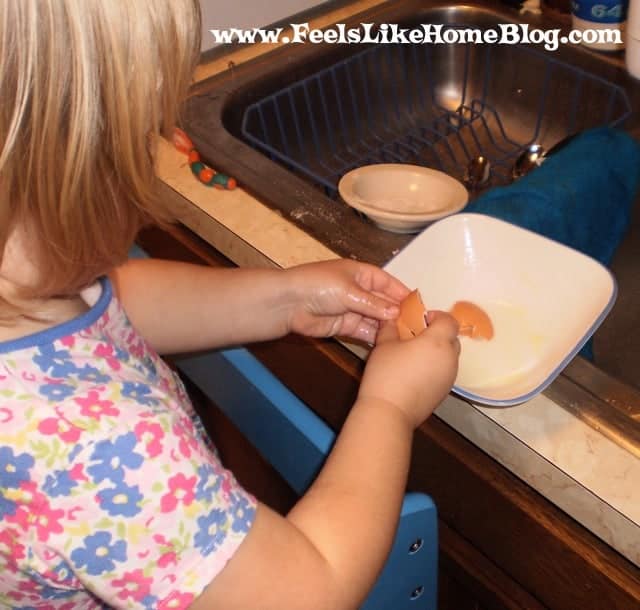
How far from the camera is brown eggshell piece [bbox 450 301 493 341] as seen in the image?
2.41 feet

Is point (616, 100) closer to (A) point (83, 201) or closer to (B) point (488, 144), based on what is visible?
(B) point (488, 144)

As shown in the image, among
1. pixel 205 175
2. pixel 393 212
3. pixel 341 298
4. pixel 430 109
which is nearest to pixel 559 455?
pixel 341 298

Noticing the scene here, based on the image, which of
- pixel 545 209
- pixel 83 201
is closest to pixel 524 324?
pixel 545 209

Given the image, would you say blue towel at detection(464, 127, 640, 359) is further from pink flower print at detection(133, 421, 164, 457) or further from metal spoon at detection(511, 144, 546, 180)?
pink flower print at detection(133, 421, 164, 457)

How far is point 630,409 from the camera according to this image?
64cm

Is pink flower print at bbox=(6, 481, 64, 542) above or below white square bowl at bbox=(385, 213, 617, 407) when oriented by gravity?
below

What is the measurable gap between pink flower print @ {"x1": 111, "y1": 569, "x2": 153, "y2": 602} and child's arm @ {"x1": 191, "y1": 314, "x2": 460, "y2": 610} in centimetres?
3

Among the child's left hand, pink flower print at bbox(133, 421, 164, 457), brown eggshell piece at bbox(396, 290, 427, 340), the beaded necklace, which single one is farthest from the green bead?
pink flower print at bbox(133, 421, 164, 457)

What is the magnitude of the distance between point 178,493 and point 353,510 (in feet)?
0.44

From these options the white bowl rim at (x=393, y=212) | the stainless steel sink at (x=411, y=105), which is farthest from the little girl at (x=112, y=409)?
the stainless steel sink at (x=411, y=105)

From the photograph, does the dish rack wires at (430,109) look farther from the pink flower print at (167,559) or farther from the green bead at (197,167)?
the pink flower print at (167,559)

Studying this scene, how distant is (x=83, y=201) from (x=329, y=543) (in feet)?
0.94

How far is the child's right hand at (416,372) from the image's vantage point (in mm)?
633

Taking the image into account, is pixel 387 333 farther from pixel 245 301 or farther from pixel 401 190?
pixel 401 190
